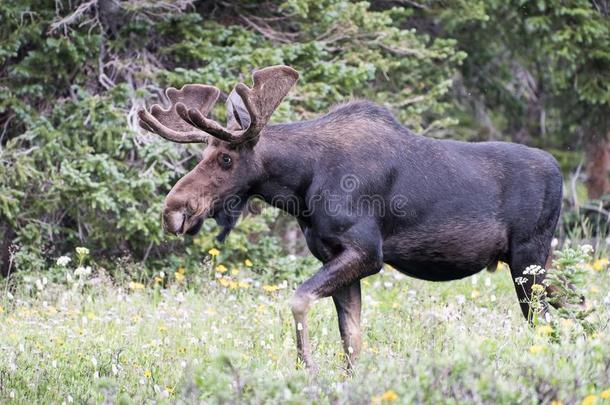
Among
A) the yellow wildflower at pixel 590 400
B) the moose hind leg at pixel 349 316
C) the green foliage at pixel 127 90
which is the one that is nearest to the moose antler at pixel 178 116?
the moose hind leg at pixel 349 316

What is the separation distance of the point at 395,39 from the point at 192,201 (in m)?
5.36

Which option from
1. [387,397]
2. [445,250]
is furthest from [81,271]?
[387,397]

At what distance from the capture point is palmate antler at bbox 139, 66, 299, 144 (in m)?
6.32

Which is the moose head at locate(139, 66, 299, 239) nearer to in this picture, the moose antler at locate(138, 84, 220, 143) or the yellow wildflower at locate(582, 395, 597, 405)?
the moose antler at locate(138, 84, 220, 143)

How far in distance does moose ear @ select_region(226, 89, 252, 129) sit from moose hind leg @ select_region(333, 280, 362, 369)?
4.29 feet

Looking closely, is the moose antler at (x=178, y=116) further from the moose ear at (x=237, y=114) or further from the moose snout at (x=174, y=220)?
the moose snout at (x=174, y=220)

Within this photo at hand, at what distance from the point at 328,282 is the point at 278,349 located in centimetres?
80

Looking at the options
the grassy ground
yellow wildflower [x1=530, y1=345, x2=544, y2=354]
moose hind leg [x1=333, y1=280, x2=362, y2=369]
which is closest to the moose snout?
the grassy ground

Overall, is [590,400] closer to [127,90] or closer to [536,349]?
[536,349]

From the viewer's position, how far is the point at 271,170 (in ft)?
21.9

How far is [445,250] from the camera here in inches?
273

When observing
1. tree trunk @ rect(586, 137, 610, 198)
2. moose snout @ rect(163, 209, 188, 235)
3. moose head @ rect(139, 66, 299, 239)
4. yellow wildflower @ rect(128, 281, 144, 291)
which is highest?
moose head @ rect(139, 66, 299, 239)

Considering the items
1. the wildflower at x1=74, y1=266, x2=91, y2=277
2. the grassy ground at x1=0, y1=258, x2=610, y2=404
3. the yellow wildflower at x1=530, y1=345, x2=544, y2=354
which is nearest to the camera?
the grassy ground at x1=0, y1=258, x2=610, y2=404

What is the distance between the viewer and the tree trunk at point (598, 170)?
16.0 metres
